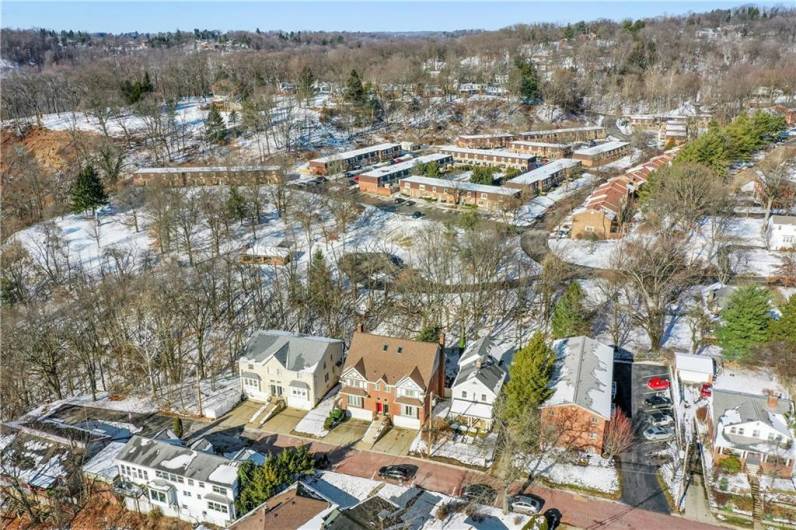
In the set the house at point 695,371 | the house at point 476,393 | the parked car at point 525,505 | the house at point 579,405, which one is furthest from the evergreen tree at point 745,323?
the parked car at point 525,505

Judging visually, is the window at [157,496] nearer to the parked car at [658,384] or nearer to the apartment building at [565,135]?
the parked car at [658,384]

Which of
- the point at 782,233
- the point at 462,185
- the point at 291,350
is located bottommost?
the point at 291,350

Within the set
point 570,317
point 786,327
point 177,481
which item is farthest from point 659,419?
point 177,481

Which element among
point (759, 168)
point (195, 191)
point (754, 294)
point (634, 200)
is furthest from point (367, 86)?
point (754, 294)

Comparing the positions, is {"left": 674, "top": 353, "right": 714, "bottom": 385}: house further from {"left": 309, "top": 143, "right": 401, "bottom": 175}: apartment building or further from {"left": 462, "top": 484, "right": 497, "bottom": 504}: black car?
{"left": 309, "top": 143, "right": 401, "bottom": 175}: apartment building

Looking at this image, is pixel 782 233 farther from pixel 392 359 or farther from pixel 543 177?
pixel 392 359
